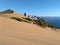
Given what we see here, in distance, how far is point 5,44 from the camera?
24.2 ft

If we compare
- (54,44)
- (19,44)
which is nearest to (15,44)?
(19,44)

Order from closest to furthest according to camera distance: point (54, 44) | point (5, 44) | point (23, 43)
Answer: point (5, 44) < point (23, 43) < point (54, 44)

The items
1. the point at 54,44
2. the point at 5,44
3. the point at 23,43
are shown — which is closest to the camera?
the point at 5,44

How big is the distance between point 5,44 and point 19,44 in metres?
0.74

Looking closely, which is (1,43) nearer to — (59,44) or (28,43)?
(28,43)

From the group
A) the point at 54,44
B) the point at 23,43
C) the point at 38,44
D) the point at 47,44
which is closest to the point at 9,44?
the point at 23,43

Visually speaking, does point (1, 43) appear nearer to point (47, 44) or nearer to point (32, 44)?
point (32, 44)

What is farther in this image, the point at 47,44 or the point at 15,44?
the point at 47,44

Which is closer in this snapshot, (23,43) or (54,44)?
(23,43)

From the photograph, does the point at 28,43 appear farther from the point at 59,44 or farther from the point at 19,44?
the point at 59,44

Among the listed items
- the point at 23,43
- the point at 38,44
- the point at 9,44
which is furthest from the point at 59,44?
the point at 9,44

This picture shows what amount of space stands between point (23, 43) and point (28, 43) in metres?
0.29

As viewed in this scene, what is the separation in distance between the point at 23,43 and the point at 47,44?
1416 millimetres

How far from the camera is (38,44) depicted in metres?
8.27
